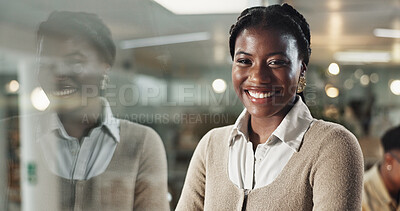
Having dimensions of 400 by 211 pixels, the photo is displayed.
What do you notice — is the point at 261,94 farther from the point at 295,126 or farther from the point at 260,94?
the point at 295,126

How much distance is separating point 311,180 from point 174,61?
0.60 m

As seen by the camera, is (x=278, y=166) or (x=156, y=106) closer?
(x=278, y=166)

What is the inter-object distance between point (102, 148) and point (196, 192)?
15.7 inches

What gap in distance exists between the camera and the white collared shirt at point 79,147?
4.45 ft

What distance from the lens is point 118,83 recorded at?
1373 mm

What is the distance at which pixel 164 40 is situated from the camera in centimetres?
136

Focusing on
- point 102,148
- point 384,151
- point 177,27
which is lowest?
point 384,151

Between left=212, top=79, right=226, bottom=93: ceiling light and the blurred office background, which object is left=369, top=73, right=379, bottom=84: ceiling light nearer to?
the blurred office background

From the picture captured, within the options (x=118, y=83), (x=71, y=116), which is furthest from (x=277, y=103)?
(x=71, y=116)

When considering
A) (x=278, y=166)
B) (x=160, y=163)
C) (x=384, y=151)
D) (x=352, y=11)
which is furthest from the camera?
(x=384, y=151)

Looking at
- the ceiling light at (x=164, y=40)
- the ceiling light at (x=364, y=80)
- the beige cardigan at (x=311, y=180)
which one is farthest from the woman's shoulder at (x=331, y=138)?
the ceiling light at (x=364, y=80)

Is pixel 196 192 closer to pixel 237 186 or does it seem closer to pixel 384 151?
pixel 237 186

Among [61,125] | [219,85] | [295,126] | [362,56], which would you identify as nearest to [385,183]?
[362,56]

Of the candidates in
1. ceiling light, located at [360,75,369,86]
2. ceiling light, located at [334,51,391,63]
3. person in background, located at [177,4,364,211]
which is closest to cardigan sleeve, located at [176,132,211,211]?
person in background, located at [177,4,364,211]
